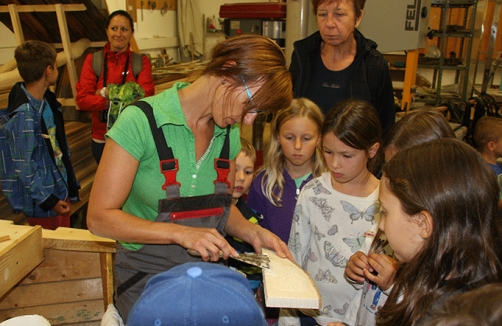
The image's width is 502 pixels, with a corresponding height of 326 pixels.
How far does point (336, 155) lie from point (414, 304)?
3.18ft

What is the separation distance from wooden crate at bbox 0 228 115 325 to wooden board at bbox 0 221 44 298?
0.10 m

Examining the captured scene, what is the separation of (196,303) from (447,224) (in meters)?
0.70

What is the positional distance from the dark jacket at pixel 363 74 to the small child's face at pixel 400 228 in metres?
1.35

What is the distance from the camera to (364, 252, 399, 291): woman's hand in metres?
1.52

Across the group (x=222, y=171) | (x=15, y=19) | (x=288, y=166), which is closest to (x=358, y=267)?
(x=222, y=171)

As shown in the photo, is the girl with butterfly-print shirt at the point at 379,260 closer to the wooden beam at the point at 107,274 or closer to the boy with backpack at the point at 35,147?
the wooden beam at the point at 107,274

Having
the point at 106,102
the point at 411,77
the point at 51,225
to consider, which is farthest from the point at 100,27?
the point at 411,77

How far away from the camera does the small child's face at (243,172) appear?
2684 mm

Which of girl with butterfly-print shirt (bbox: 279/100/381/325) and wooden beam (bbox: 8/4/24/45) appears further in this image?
wooden beam (bbox: 8/4/24/45)

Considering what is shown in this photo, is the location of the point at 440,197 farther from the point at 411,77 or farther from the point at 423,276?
the point at 411,77

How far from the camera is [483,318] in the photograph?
804mm

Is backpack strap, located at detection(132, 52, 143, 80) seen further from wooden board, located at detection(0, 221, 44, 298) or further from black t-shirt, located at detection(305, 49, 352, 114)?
wooden board, located at detection(0, 221, 44, 298)

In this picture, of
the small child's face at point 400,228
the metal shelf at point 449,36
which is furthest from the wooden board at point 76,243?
the metal shelf at point 449,36

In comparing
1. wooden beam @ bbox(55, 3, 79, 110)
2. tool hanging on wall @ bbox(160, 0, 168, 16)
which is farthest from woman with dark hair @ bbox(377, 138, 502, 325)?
tool hanging on wall @ bbox(160, 0, 168, 16)
